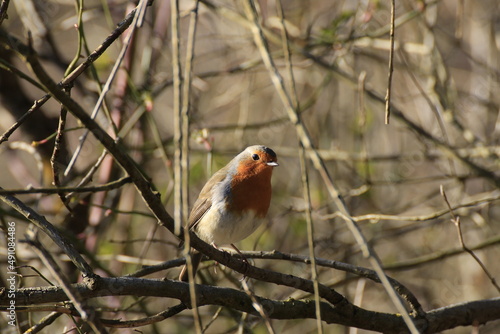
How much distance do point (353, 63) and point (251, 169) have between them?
7.05ft

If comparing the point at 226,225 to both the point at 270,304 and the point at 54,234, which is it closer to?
the point at 270,304

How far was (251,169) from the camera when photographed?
14.4ft

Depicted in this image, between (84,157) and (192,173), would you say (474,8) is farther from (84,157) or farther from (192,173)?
(84,157)

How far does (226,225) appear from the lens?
4.21m

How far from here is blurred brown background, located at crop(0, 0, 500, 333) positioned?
4.88 m

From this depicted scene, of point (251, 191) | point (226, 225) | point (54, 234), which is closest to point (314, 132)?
point (251, 191)

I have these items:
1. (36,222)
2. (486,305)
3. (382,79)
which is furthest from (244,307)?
(382,79)

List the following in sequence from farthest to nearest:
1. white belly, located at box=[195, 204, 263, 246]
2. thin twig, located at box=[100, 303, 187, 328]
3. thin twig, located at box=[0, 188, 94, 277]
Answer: white belly, located at box=[195, 204, 263, 246] → thin twig, located at box=[100, 303, 187, 328] → thin twig, located at box=[0, 188, 94, 277]

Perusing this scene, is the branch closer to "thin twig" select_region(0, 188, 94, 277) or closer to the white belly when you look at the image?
"thin twig" select_region(0, 188, 94, 277)

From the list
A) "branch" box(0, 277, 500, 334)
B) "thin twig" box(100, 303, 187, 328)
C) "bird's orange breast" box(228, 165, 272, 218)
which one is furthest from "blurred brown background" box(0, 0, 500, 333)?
"thin twig" box(100, 303, 187, 328)

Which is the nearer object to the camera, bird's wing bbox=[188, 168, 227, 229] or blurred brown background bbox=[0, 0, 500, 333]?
bird's wing bbox=[188, 168, 227, 229]

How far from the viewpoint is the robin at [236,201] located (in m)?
4.21

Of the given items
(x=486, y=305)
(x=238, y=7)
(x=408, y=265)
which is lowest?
(x=486, y=305)

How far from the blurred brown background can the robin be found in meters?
0.31
